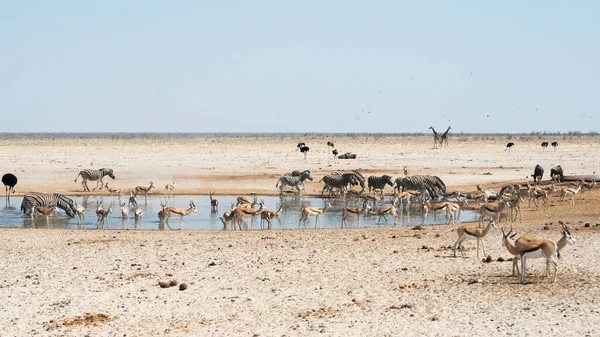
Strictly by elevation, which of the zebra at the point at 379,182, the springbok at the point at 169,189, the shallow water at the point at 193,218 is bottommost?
the shallow water at the point at 193,218

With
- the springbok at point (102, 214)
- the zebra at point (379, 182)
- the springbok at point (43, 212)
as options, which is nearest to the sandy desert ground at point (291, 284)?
the springbok at point (102, 214)

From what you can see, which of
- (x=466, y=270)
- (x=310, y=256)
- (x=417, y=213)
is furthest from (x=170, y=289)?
(x=417, y=213)

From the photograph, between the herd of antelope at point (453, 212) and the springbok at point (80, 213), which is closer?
the herd of antelope at point (453, 212)

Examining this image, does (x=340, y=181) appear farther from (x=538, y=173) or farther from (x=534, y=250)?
(x=534, y=250)

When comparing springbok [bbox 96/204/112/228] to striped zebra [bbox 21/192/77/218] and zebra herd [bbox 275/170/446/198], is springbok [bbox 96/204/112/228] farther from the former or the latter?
zebra herd [bbox 275/170/446/198]

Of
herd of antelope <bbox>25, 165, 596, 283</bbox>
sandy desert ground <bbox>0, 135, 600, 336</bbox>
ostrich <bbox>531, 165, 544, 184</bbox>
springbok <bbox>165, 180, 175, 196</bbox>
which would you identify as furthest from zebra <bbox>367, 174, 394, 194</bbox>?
sandy desert ground <bbox>0, 135, 600, 336</bbox>

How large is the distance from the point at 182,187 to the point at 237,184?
268 centimetres

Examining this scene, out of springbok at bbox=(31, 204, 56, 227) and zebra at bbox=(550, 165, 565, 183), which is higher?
zebra at bbox=(550, 165, 565, 183)

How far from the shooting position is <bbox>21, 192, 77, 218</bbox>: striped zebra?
22.6 metres

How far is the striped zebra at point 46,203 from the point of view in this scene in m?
22.6

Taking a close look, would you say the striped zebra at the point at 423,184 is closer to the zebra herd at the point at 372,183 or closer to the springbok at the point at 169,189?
the zebra herd at the point at 372,183

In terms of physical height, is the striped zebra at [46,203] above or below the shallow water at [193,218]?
above

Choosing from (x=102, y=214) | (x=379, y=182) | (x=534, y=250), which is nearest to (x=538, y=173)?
(x=379, y=182)

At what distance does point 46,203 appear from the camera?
901 inches
